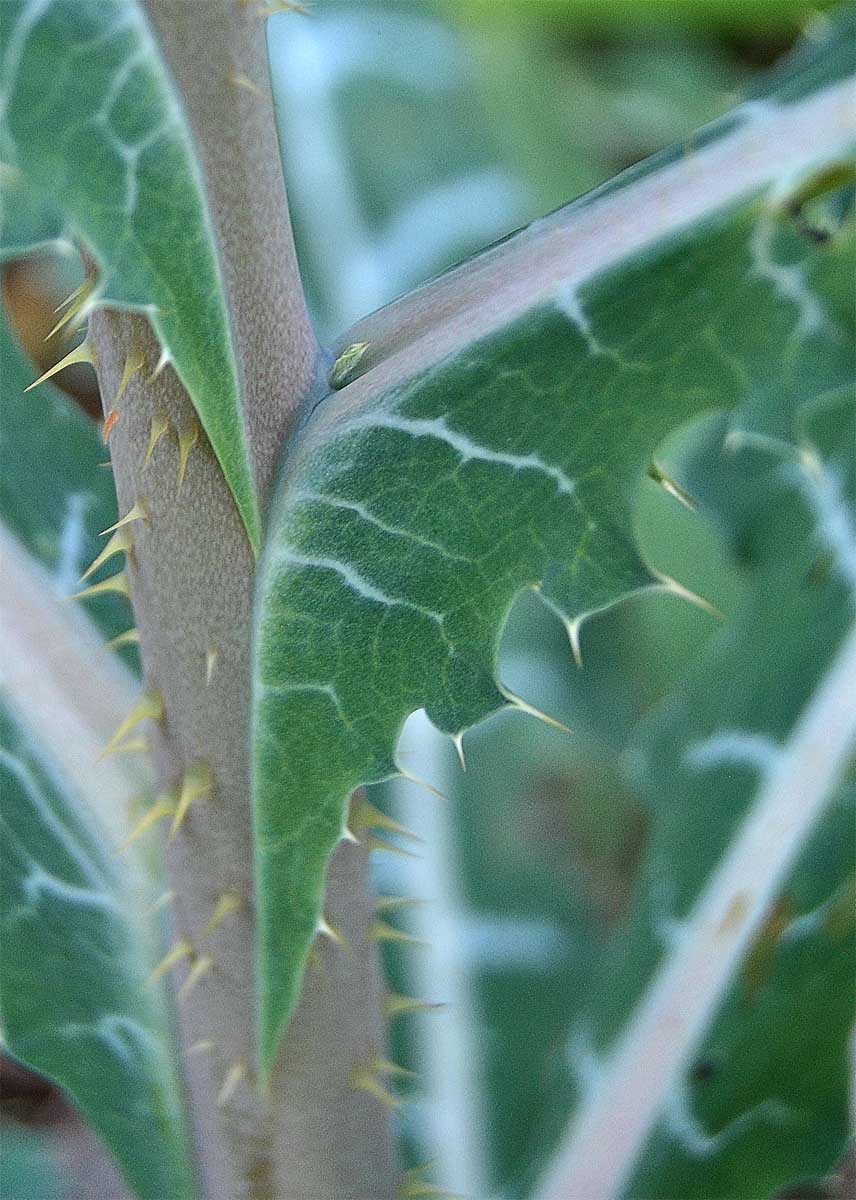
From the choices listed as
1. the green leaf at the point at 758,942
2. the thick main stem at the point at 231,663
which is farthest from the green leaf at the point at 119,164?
the green leaf at the point at 758,942

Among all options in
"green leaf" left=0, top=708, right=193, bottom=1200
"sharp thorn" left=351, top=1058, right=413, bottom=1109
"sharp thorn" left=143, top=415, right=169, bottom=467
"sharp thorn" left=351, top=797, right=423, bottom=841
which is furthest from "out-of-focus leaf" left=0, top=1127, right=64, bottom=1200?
"sharp thorn" left=143, top=415, right=169, bottom=467

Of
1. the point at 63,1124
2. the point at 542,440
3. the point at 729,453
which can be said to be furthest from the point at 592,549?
the point at 63,1124

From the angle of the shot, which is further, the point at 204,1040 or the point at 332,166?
the point at 332,166

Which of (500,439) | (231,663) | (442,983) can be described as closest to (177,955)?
(231,663)

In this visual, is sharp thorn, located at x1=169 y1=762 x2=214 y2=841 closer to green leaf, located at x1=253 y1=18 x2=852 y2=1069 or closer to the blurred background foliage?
green leaf, located at x1=253 y1=18 x2=852 y2=1069

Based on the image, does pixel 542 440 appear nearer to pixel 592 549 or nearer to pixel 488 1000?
pixel 592 549

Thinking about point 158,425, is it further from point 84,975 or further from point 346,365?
point 84,975

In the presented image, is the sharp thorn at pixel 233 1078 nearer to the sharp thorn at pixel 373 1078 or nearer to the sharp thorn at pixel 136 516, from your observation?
the sharp thorn at pixel 373 1078
